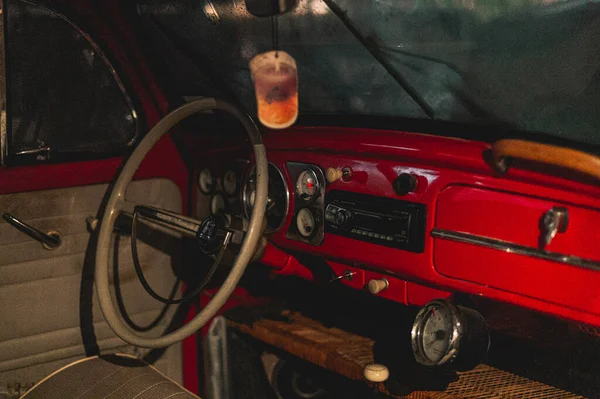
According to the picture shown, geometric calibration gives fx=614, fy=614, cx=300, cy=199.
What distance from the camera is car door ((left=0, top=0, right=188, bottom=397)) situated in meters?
1.98

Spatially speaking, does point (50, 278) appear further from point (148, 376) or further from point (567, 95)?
point (567, 95)

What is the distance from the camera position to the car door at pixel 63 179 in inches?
77.8

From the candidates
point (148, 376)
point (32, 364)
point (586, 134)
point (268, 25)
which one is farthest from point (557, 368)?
point (32, 364)

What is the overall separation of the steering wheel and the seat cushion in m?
0.13

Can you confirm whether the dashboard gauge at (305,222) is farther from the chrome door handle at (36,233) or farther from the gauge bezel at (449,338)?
the chrome door handle at (36,233)

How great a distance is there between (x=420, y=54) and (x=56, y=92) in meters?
1.19

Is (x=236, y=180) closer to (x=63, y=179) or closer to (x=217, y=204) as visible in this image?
(x=217, y=204)

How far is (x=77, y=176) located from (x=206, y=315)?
0.81m

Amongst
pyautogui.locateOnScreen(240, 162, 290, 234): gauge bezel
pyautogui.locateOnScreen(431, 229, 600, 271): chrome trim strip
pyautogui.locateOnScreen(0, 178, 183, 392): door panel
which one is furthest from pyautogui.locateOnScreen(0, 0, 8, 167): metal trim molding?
pyautogui.locateOnScreen(431, 229, 600, 271): chrome trim strip

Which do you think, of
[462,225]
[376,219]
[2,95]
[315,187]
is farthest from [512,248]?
[2,95]

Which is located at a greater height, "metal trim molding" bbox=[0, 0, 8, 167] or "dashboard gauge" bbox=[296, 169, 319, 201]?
"metal trim molding" bbox=[0, 0, 8, 167]

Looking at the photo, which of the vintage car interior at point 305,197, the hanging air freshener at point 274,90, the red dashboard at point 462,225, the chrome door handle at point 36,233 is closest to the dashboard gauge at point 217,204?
the vintage car interior at point 305,197

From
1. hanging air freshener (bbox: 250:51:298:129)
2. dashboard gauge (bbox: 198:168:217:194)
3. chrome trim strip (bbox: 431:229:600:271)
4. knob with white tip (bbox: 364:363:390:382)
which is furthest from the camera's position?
dashboard gauge (bbox: 198:168:217:194)

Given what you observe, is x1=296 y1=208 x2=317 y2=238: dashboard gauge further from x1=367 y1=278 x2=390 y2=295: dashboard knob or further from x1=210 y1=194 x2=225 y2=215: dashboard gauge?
x1=210 y1=194 x2=225 y2=215: dashboard gauge
